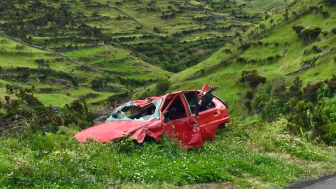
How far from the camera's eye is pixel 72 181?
5.59 m

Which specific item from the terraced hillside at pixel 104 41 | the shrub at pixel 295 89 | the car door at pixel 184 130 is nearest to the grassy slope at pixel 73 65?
the terraced hillside at pixel 104 41

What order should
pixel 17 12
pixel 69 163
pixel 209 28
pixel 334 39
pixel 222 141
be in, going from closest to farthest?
pixel 69 163 → pixel 222 141 → pixel 334 39 → pixel 17 12 → pixel 209 28

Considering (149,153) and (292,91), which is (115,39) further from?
(149,153)

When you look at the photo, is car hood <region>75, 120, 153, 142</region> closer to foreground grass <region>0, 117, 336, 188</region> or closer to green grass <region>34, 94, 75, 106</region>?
foreground grass <region>0, 117, 336, 188</region>

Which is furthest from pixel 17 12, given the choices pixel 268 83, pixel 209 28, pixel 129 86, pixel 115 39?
pixel 268 83

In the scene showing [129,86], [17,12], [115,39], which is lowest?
[129,86]

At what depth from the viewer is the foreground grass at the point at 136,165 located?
5.62m

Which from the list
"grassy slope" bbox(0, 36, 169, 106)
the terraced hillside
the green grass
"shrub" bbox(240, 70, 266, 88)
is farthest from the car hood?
the terraced hillside

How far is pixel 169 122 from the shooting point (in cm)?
899

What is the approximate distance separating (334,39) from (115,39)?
85867 millimetres

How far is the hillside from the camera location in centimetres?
684

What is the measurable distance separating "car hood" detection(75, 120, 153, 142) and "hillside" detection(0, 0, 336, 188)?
453mm

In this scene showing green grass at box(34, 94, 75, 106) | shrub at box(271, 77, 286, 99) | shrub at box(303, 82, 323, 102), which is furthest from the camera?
green grass at box(34, 94, 75, 106)

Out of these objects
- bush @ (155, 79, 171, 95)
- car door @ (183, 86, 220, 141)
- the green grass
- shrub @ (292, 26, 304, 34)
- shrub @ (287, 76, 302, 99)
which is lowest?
the green grass
